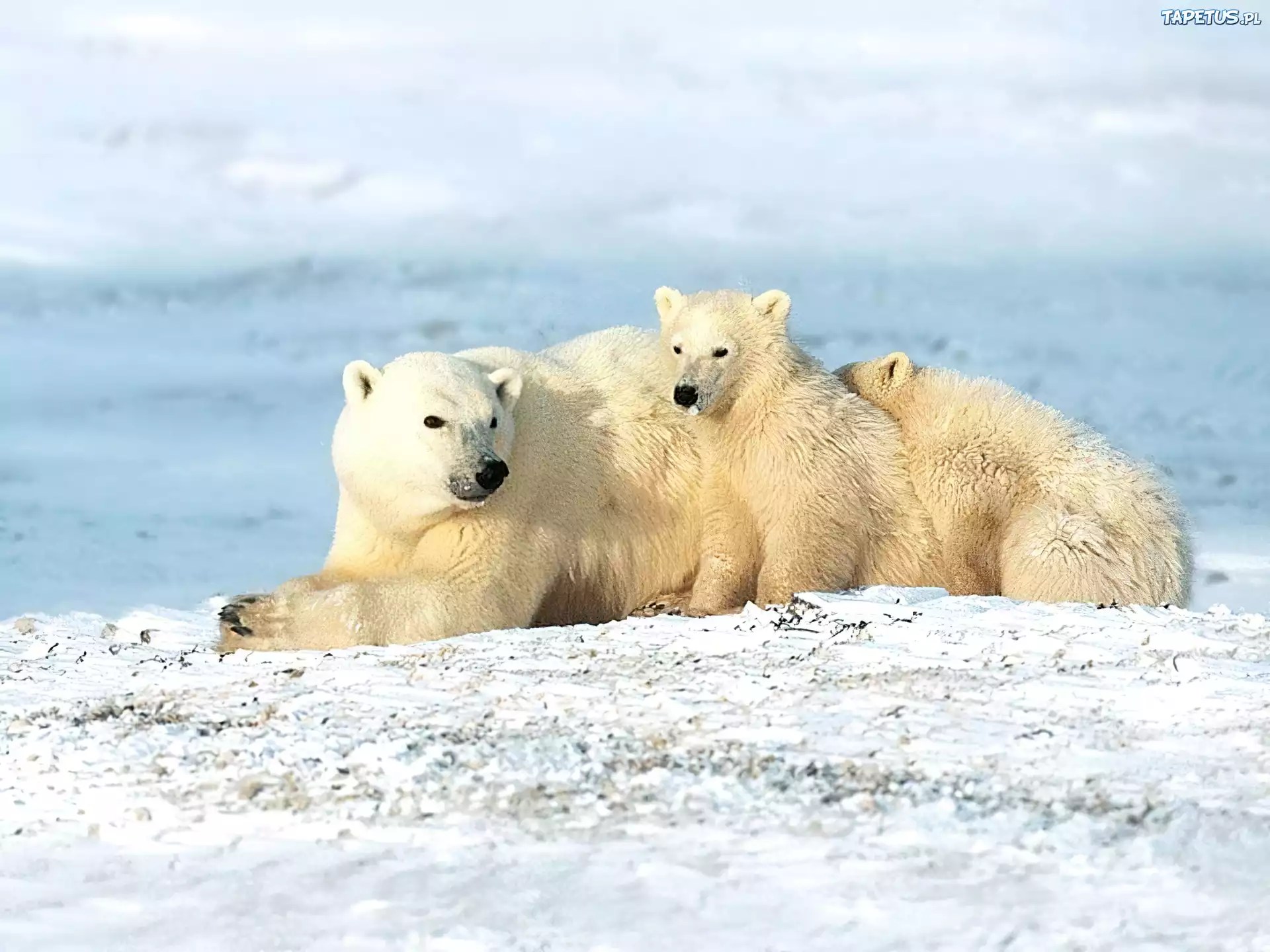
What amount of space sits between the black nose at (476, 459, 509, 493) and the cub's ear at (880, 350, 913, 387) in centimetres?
238

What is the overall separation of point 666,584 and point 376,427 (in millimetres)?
1647

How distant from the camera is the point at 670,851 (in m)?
3.60

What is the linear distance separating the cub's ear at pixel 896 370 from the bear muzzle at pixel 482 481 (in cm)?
237

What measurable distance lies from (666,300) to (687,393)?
73cm

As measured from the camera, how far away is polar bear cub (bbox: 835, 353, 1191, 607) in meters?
7.06

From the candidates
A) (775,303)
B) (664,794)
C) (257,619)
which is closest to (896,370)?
(775,303)

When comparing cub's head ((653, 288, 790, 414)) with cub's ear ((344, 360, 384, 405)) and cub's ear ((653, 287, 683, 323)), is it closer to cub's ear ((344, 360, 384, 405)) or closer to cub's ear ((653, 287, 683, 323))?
cub's ear ((653, 287, 683, 323))

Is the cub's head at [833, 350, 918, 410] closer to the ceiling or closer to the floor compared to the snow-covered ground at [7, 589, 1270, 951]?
closer to the ceiling

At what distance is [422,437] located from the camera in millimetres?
6312

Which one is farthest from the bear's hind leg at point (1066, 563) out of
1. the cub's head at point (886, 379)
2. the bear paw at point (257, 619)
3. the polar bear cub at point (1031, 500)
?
the bear paw at point (257, 619)

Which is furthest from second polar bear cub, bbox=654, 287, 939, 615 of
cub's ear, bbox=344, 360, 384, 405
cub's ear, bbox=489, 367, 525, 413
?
cub's ear, bbox=344, 360, 384, 405

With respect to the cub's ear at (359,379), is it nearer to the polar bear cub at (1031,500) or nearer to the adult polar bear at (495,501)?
the adult polar bear at (495,501)

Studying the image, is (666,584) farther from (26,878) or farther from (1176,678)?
(26,878)

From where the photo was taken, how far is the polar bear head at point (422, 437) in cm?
628
